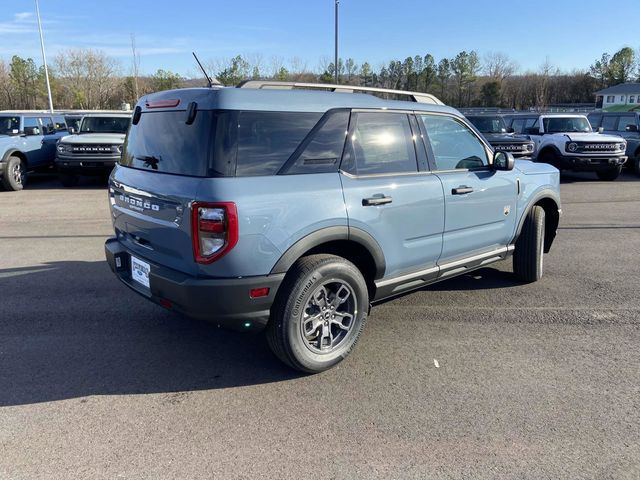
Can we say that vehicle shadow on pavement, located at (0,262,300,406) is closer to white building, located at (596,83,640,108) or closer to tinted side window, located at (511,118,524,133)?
tinted side window, located at (511,118,524,133)

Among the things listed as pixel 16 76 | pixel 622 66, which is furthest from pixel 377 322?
pixel 622 66

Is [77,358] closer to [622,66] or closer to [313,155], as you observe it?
[313,155]

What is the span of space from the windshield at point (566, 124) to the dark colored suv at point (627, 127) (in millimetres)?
653

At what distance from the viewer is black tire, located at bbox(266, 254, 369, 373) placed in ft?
10.7

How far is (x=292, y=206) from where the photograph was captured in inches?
124

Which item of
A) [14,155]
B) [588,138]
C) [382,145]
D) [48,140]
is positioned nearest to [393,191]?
Answer: [382,145]

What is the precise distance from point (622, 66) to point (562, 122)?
85979 mm

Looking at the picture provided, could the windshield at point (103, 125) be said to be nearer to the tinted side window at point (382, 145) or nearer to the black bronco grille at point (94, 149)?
the black bronco grille at point (94, 149)

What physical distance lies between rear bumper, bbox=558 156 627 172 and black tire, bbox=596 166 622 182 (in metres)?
0.51

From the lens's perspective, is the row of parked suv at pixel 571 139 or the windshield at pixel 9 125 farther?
the row of parked suv at pixel 571 139

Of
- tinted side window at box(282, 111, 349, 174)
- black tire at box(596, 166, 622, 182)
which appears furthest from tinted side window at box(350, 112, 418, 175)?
black tire at box(596, 166, 622, 182)

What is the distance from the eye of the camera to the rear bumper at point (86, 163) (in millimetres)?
11938

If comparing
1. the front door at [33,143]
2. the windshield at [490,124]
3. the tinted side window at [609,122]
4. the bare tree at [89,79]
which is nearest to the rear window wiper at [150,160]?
the front door at [33,143]

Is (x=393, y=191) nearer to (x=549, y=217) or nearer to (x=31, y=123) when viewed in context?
(x=549, y=217)
